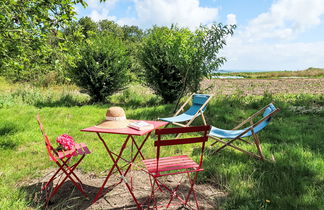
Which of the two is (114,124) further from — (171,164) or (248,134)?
(248,134)

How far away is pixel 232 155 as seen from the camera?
14.5 ft

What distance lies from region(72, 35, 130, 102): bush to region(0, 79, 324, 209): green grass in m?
1.86

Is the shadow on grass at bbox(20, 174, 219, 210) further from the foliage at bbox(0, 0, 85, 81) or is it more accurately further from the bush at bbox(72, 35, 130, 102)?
the bush at bbox(72, 35, 130, 102)

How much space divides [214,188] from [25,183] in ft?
8.44

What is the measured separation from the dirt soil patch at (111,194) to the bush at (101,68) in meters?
6.55

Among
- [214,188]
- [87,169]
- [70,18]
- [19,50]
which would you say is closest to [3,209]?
[87,169]

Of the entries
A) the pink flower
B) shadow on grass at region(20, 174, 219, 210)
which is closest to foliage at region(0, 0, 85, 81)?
the pink flower

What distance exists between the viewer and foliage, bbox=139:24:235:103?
24.4 feet

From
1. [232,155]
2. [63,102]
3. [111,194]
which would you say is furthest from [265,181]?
[63,102]

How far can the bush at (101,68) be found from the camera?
987cm

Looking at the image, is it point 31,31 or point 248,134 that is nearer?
point 248,134

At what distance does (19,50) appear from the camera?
17.3ft

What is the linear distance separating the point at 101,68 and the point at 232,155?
23.0ft

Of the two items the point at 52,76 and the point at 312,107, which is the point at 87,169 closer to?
the point at 312,107
